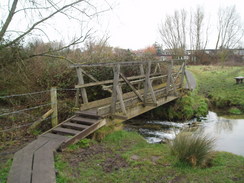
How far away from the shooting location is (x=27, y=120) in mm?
6930

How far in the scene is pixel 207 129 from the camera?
371 inches

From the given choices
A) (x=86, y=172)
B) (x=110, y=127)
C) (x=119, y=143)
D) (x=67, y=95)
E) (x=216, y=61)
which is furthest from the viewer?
(x=216, y=61)

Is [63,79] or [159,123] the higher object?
[63,79]

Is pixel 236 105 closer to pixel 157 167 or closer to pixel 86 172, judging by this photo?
pixel 157 167

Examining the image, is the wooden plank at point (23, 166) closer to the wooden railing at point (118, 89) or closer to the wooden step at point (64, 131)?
the wooden step at point (64, 131)

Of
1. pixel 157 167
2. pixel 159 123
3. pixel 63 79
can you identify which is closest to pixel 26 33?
pixel 63 79

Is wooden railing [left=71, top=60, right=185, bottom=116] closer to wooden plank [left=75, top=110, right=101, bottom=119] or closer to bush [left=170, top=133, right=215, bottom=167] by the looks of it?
wooden plank [left=75, top=110, right=101, bottom=119]

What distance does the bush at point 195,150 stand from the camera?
472 cm

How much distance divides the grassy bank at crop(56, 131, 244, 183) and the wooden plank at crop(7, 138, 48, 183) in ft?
1.72

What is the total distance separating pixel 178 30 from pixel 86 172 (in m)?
37.0

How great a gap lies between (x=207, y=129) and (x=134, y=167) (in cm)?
603

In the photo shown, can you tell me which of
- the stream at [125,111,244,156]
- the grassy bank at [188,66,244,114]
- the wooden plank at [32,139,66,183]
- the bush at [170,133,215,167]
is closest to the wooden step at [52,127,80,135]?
the wooden plank at [32,139,66,183]

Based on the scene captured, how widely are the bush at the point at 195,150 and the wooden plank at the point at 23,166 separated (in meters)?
3.10

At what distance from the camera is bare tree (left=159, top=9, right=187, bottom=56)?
37094 millimetres
